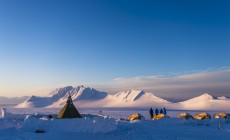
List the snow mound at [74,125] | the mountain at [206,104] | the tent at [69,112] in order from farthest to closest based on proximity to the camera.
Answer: the mountain at [206,104] < the tent at [69,112] < the snow mound at [74,125]

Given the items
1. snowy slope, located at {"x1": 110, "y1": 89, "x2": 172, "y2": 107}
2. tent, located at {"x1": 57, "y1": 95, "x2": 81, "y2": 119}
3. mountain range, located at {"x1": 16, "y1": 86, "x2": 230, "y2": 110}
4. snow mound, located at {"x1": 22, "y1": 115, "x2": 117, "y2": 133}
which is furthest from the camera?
snowy slope, located at {"x1": 110, "y1": 89, "x2": 172, "y2": 107}

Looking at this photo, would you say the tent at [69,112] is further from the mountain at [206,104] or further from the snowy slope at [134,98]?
the snowy slope at [134,98]

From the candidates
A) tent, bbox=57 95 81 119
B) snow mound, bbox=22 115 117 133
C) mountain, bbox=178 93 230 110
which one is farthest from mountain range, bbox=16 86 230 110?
snow mound, bbox=22 115 117 133

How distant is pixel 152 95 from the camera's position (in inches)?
6550

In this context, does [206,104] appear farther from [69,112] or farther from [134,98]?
[69,112]

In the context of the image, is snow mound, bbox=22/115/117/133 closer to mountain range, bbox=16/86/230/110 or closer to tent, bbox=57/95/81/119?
tent, bbox=57/95/81/119

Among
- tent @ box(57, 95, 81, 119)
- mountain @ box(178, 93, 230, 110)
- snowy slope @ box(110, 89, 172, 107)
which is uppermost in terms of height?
snowy slope @ box(110, 89, 172, 107)

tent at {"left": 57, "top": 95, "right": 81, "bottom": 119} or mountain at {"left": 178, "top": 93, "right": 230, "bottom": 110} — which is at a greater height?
mountain at {"left": 178, "top": 93, "right": 230, "bottom": 110}

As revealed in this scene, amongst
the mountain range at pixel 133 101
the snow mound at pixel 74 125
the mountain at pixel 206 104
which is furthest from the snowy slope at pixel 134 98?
the snow mound at pixel 74 125

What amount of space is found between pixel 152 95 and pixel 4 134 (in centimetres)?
14895

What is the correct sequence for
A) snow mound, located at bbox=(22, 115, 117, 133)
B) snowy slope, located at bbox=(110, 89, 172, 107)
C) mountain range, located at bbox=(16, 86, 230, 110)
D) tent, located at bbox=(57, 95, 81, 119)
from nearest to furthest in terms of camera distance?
1. snow mound, located at bbox=(22, 115, 117, 133)
2. tent, located at bbox=(57, 95, 81, 119)
3. mountain range, located at bbox=(16, 86, 230, 110)
4. snowy slope, located at bbox=(110, 89, 172, 107)

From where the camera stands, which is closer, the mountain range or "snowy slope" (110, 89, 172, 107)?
the mountain range

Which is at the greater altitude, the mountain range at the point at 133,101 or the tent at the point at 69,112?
the mountain range at the point at 133,101

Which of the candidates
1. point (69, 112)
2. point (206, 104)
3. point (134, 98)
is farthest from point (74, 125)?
point (134, 98)
